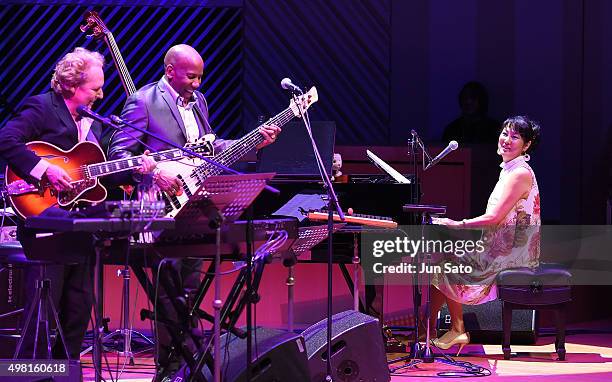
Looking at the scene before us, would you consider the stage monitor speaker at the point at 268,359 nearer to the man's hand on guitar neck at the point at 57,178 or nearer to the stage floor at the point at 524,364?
the man's hand on guitar neck at the point at 57,178

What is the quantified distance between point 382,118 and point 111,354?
432cm

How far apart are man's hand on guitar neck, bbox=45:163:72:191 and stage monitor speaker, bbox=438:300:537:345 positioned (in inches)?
120

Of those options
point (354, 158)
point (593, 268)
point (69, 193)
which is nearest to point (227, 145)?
point (69, 193)

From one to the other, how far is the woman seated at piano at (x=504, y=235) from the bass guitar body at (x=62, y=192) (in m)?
2.48

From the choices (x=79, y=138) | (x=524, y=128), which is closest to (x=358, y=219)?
(x=524, y=128)

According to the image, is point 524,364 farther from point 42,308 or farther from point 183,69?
point 42,308

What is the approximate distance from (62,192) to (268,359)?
1213mm

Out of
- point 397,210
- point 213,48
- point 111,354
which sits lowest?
point 111,354

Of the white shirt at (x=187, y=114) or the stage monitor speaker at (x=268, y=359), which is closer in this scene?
the stage monitor speaker at (x=268, y=359)

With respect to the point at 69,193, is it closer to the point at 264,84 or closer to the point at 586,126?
the point at 264,84

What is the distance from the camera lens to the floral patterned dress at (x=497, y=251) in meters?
6.06

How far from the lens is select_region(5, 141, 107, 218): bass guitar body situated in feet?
14.3

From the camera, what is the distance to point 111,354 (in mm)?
6180

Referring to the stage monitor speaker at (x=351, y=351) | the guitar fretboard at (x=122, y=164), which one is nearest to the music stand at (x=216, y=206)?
the guitar fretboard at (x=122, y=164)
